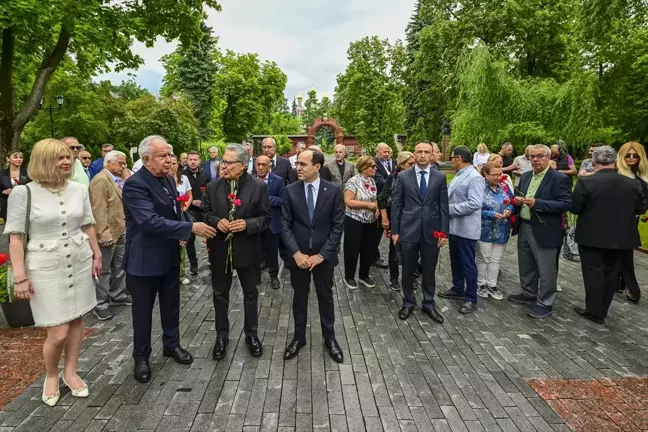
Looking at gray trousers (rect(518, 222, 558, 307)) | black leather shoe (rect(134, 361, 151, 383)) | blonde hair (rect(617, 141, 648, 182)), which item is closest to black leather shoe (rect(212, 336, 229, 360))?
black leather shoe (rect(134, 361, 151, 383))

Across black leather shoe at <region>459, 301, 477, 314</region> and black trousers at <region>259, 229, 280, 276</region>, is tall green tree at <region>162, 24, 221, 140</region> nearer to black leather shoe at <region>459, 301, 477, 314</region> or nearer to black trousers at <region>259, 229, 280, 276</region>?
black trousers at <region>259, 229, 280, 276</region>

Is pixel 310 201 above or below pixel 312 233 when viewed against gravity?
above

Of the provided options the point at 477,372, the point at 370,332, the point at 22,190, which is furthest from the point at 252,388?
the point at 22,190

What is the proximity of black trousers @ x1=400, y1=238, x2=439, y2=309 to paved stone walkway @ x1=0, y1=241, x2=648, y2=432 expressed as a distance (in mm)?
250

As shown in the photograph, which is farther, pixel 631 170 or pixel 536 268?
pixel 536 268

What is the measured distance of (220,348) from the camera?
13.8 ft

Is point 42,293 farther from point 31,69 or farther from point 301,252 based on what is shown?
point 31,69

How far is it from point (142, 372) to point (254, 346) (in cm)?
105

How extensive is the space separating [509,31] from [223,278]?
24.7 metres

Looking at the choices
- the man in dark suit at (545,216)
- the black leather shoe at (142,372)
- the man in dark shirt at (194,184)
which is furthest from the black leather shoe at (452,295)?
the man in dark shirt at (194,184)

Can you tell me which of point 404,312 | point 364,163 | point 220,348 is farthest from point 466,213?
point 220,348

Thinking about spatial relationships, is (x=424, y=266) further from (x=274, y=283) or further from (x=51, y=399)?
(x=51, y=399)

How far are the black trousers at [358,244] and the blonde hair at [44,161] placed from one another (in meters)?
4.02

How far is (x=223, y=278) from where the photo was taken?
4172mm
